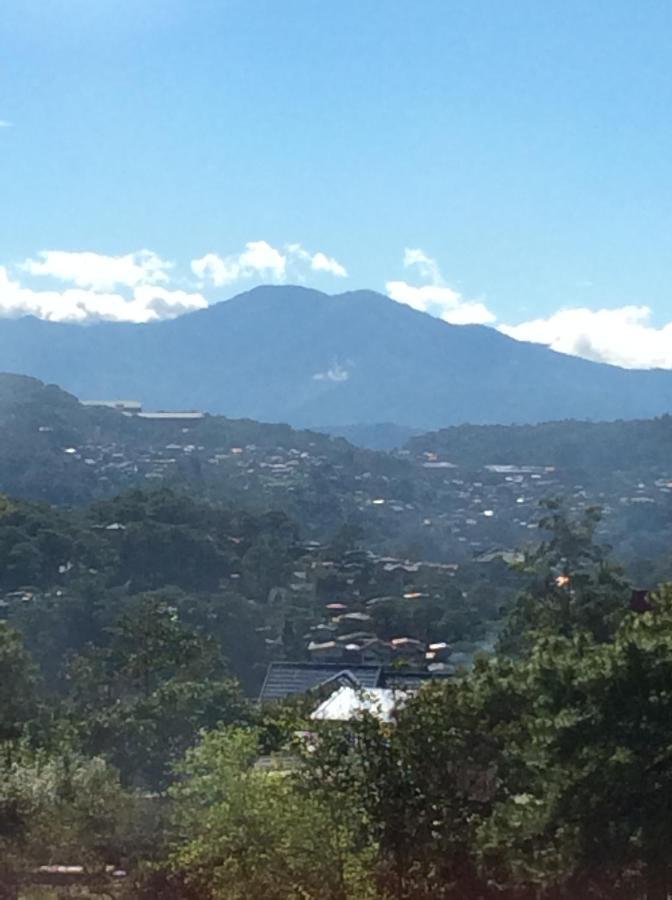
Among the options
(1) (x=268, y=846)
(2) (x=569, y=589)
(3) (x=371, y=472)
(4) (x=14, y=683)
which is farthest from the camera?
(3) (x=371, y=472)

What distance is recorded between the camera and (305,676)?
2769cm

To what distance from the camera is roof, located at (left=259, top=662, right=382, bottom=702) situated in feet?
86.5

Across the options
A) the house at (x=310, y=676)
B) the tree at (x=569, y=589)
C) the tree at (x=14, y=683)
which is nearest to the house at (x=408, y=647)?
the house at (x=310, y=676)

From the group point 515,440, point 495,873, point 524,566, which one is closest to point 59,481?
point 515,440

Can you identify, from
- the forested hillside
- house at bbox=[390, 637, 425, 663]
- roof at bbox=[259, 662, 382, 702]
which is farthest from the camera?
house at bbox=[390, 637, 425, 663]

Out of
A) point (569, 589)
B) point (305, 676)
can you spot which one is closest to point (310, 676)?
point (305, 676)

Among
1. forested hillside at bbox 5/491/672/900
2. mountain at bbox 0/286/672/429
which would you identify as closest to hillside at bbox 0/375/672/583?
forested hillside at bbox 5/491/672/900

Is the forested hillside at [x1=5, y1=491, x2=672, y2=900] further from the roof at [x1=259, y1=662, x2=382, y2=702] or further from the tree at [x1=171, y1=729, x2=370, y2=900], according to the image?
the roof at [x1=259, y1=662, x2=382, y2=702]

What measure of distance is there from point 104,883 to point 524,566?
413 inches

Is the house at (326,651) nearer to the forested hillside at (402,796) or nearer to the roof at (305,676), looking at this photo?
the roof at (305,676)

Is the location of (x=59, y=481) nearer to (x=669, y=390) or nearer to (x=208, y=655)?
(x=208, y=655)

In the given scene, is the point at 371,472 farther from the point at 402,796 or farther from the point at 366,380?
the point at 366,380

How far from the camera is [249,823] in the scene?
8016mm

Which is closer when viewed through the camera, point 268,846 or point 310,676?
point 268,846
